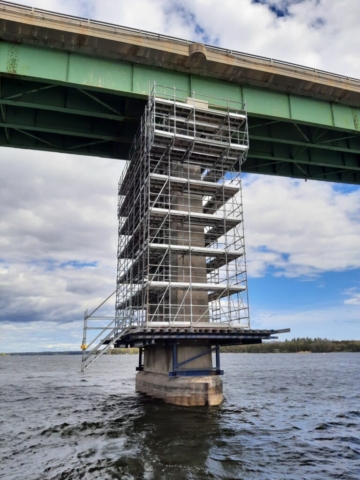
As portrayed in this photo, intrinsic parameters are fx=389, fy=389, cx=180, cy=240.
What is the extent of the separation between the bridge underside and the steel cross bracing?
5.73ft

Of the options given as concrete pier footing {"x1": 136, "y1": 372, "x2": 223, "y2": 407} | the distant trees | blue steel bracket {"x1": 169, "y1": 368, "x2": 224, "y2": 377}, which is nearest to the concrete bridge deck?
blue steel bracket {"x1": 169, "y1": 368, "x2": 224, "y2": 377}

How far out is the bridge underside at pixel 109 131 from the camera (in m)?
22.2

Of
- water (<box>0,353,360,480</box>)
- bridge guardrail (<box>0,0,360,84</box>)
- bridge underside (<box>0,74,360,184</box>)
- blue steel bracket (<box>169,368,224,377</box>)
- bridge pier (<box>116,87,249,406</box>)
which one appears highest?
bridge guardrail (<box>0,0,360,84</box>)

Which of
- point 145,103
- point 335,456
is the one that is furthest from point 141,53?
point 335,456

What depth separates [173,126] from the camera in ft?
78.7

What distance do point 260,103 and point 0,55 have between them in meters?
14.8

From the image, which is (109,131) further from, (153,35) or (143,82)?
(153,35)

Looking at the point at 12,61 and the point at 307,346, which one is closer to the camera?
the point at 12,61

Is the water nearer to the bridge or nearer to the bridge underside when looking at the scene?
the bridge

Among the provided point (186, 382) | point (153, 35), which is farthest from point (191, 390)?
point (153, 35)

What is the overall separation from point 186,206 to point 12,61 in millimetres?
12099

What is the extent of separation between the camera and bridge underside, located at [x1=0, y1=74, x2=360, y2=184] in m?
22.2

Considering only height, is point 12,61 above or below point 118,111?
below

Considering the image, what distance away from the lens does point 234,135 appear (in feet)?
85.1
